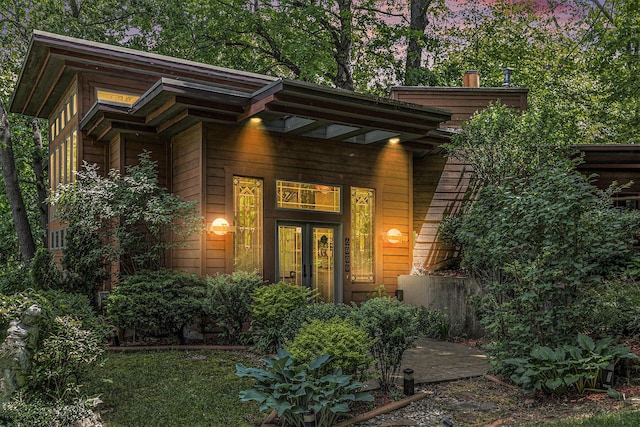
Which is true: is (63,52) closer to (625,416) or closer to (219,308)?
(219,308)

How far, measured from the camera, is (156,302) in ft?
27.5

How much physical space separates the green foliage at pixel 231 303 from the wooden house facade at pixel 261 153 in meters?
0.82

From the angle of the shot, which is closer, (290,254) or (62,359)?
(62,359)

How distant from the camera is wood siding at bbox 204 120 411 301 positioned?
9508 millimetres

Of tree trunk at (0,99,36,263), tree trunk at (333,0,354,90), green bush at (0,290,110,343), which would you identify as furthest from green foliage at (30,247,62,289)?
tree trunk at (333,0,354,90)

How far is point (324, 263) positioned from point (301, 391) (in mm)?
6406

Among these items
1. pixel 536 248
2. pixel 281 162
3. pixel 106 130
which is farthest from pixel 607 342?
pixel 106 130

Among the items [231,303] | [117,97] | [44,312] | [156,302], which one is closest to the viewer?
[44,312]

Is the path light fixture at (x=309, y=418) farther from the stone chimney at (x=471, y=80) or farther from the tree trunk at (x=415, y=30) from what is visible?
the tree trunk at (x=415, y=30)

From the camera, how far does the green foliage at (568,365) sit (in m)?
5.11

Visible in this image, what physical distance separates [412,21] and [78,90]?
48.8 ft

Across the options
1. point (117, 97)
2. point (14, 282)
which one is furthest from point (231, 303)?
point (14, 282)

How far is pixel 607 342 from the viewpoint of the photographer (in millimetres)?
5422

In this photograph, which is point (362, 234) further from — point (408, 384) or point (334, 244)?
point (408, 384)
